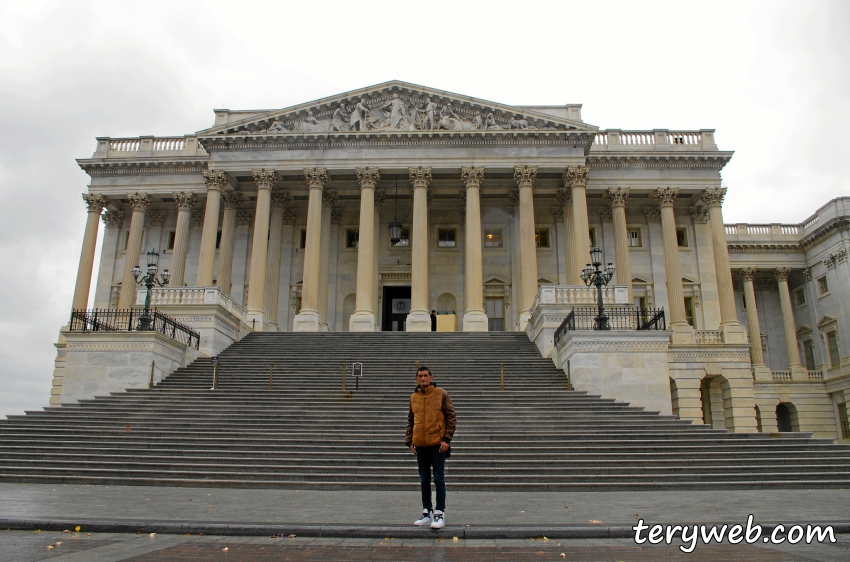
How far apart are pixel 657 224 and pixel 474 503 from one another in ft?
120

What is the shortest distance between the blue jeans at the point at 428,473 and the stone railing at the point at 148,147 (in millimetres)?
38139

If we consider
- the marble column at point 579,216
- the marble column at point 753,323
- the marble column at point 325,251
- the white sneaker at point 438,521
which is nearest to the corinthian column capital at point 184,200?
the marble column at point 325,251

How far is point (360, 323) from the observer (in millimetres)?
34000

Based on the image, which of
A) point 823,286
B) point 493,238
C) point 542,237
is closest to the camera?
point 493,238

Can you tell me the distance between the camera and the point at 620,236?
1539 inches

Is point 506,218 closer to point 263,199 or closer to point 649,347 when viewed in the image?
point 263,199

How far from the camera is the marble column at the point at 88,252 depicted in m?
39.7

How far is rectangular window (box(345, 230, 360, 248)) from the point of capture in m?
43.1

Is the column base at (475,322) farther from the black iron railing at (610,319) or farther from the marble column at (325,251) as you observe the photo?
the marble column at (325,251)

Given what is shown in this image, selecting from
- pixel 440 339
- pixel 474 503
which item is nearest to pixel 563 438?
pixel 474 503

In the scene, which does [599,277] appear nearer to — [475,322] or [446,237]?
[475,322]

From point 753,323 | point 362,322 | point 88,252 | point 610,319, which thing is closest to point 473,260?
point 362,322

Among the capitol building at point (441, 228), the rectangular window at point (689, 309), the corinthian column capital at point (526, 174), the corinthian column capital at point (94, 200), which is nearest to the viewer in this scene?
the capitol building at point (441, 228)

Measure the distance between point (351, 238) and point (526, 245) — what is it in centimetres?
1355
